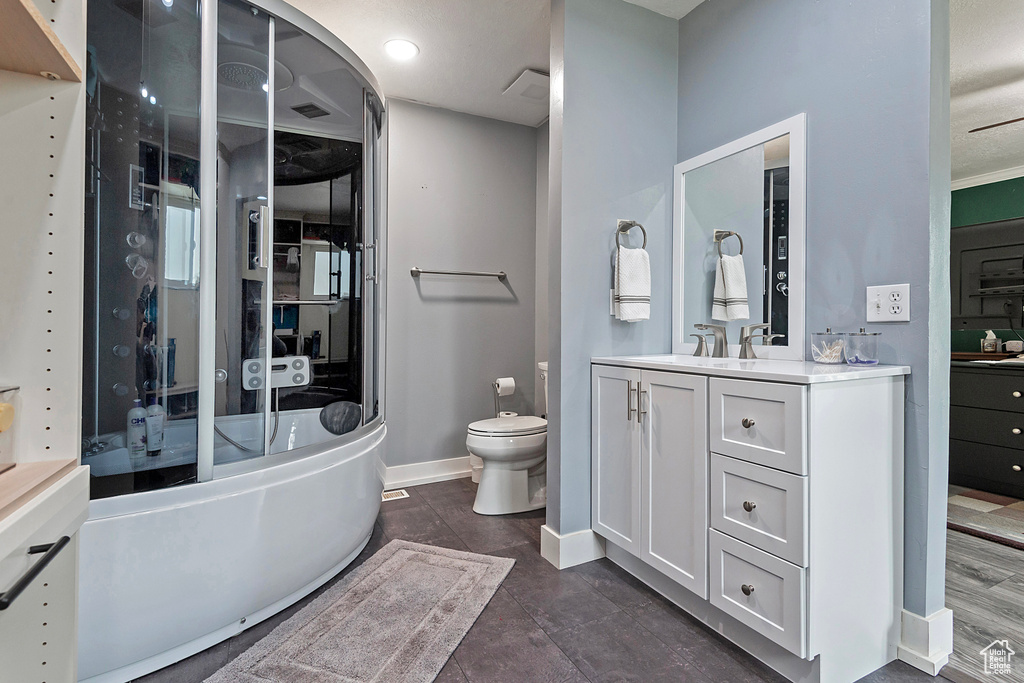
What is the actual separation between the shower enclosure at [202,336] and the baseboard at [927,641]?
1.82m

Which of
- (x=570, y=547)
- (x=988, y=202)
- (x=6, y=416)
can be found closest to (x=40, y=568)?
(x=6, y=416)

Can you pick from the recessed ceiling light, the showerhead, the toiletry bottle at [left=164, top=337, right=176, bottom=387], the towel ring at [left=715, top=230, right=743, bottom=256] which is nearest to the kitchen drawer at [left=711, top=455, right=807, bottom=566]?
the towel ring at [left=715, top=230, right=743, bottom=256]

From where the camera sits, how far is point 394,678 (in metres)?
1.35

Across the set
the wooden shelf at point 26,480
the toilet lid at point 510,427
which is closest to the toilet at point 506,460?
the toilet lid at point 510,427

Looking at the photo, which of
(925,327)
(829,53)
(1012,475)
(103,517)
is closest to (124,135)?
(103,517)

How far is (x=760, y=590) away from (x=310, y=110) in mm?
2218

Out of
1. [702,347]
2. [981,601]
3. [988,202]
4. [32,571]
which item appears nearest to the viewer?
[32,571]

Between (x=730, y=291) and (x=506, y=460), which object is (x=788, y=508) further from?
(x=506, y=460)

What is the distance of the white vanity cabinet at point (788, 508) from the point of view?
1.27 metres

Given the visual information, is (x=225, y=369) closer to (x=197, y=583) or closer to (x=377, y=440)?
(x=197, y=583)

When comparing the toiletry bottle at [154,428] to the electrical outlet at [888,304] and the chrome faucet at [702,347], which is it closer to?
the chrome faucet at [702,347]

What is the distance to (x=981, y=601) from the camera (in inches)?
67.4

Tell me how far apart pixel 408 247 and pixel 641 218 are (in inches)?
58.6

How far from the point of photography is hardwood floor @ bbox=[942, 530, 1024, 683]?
140 cm
